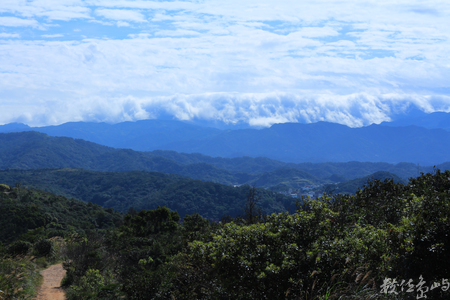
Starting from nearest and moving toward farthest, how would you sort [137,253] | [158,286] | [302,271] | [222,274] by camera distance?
[302,271], [222,274], [158,286], [137,253]

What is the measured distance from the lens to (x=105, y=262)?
17.2 metres

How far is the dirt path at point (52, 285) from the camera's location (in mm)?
13219

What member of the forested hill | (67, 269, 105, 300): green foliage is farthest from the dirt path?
the forested hill

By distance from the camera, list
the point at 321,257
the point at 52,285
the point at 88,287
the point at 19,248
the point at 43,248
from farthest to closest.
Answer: the point at 43,248 → the point at 19,248 → the point at 52,285 → the point at 88,287 → the point at 321,257

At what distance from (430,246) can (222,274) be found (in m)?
3.58

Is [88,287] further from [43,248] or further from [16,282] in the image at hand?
[43,248]

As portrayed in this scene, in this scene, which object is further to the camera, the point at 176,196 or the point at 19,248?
the point at 176,196

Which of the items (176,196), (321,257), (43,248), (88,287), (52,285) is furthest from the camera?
(176,196)

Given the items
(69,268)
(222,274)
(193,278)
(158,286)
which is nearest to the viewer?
(222,274)

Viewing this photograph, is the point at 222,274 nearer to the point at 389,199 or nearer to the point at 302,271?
the point at 302,271

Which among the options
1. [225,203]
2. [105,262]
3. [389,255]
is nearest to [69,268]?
[105,262]

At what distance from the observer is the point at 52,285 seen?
48.5 ft

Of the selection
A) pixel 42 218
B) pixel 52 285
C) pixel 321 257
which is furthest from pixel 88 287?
pixel 42 218

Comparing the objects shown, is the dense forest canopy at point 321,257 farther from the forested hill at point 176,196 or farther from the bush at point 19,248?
the forested hill at point 176,196
